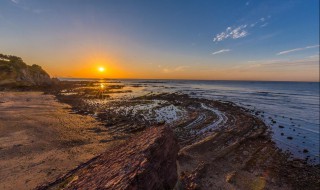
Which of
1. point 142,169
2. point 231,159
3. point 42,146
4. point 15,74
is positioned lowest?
point 231,159

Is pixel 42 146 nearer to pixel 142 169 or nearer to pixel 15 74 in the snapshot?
pixel 142 169

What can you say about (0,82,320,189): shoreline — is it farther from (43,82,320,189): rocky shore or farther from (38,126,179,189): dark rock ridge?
(38,126,179,189): dark rock ridge

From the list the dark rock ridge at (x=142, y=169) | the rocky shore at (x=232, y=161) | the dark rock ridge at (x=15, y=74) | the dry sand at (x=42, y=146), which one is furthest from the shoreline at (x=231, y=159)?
the dark rock ridge at (x=15, y=74)

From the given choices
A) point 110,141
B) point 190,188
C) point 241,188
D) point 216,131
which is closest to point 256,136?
point 216,131

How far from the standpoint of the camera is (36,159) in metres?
8.73

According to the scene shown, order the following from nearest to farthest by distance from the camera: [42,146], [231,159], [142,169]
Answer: [142,169] < [231,159] < [42,146]

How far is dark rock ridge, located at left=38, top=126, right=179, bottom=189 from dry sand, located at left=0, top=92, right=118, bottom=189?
4020 millimetres

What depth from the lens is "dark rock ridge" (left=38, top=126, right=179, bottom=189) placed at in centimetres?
351

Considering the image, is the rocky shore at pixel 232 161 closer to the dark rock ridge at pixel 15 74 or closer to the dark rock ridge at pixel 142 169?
the dark rock ridge at pixel 142 169

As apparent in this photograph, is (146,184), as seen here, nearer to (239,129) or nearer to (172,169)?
(172,169)

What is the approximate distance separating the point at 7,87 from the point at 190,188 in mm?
54166

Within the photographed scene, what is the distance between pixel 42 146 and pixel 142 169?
9.36 m

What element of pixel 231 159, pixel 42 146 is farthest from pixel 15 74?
pixel 231 159

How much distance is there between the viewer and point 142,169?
3729 mm
